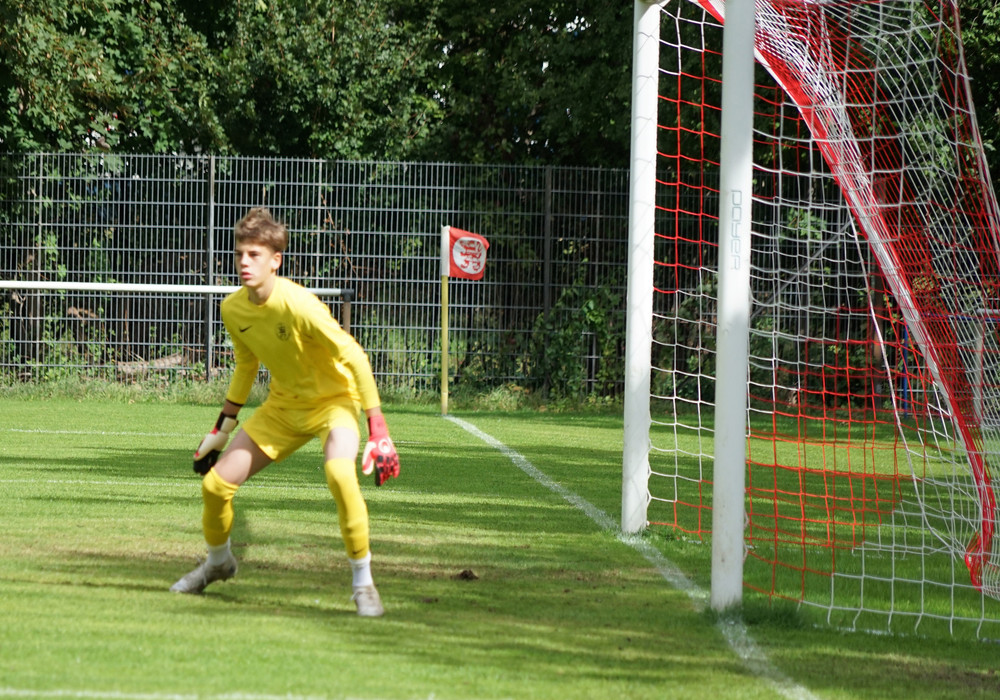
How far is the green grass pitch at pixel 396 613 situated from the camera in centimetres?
421

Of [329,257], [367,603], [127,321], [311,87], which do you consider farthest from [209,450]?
[311,87]

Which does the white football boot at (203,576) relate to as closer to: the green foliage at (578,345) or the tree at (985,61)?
the green foliage at (578,345)

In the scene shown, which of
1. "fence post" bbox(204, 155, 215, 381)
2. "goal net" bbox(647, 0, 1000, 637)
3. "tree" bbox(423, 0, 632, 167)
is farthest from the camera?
"tree" bbox(423, 0, 632, 167)

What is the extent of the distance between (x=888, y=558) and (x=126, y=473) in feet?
18.5

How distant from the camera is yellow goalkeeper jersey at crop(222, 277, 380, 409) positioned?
5207 millimetres

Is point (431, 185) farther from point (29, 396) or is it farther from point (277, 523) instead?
point (277, 523)

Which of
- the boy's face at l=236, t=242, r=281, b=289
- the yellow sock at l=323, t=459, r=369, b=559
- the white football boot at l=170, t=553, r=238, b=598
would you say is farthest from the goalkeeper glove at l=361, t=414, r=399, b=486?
the white football boot at l=170, t=553, r=238, b=598

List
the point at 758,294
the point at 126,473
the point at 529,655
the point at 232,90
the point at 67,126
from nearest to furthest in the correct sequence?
the point at 529,655, the point at 126,473, the point at 758,294, the point at 67,126, the point at 232,90

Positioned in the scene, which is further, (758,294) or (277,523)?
(758,294)

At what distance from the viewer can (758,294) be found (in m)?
15.9

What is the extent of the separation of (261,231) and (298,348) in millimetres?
527

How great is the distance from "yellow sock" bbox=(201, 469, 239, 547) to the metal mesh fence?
39.0 ft

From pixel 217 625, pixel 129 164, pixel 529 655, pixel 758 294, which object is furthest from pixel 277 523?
pixel 129 164

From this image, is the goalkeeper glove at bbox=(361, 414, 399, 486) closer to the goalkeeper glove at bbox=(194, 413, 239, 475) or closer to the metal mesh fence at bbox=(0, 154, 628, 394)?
the goalkeeper glove at bbox=(194, 413, 239, 475)
